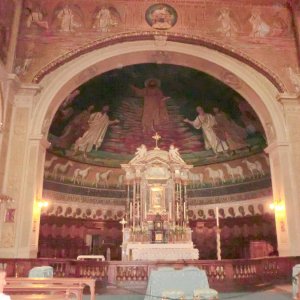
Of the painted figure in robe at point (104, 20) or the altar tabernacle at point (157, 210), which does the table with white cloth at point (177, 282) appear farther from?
the painted figure in robe at point (104, 20)

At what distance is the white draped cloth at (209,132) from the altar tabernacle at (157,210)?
119 inches

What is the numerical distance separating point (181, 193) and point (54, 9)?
8557mm

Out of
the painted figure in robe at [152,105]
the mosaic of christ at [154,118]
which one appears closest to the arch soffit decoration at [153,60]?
the mosaic of christ at [154,118]

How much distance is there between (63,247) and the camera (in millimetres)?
16328

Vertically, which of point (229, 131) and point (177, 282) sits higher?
point (229, 131)

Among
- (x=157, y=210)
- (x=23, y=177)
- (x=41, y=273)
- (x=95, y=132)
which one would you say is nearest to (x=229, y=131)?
(x=157, y=210)

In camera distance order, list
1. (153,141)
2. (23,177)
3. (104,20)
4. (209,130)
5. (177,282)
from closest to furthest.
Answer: (177,282) → (23,177) → (104,20) → (209,130) → (153,141)

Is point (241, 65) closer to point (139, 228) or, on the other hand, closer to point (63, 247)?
point (139, 228)

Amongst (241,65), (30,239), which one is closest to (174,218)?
(30,239)

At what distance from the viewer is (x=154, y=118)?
58.0ft

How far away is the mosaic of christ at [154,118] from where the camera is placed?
15633mm

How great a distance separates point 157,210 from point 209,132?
5.37m

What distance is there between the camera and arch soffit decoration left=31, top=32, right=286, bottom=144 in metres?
12.7

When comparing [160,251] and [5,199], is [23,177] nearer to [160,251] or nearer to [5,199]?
[5,199]
